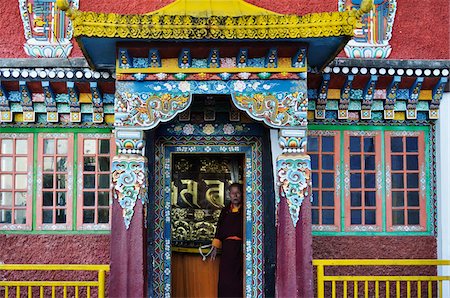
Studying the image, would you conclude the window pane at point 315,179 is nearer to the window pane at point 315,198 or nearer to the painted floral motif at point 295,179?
the window pane at point 315,198

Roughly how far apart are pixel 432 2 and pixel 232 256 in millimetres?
3991

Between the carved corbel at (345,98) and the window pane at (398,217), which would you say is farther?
the window pane at (398,217)

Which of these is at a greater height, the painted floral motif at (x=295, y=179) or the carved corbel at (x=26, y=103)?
the carved corbel at (x=26, y=103)

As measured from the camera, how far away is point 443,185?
8.81 m

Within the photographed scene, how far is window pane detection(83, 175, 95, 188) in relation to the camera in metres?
8.95

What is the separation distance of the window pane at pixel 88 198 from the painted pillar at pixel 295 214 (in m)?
2.50

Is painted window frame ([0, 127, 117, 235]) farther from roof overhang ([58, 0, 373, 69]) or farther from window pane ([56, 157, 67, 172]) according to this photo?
roof overhang ([58, 0, 373, 69])

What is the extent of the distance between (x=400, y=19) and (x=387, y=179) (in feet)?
6.43

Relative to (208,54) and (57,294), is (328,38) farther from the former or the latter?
(57,294)

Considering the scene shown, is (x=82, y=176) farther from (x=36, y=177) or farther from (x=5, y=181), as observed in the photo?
(x=5, y=181)

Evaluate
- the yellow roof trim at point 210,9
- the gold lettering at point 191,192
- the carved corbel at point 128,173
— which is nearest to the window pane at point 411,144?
the yellow roof trim at point 210,9

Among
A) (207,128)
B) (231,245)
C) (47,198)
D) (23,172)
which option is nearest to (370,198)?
(231,245)

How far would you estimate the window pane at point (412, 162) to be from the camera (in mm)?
9055

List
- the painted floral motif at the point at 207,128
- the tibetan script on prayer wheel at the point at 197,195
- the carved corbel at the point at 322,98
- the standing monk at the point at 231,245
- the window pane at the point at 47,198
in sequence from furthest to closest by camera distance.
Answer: the tibetan script on prayer wheel at the point at 197,195 → the standing monk at the point at 231,245 → the window pane at the point at 47,198 → the painted floral motif at the point at 207,128 → the carved corbel at the point at 322,98
